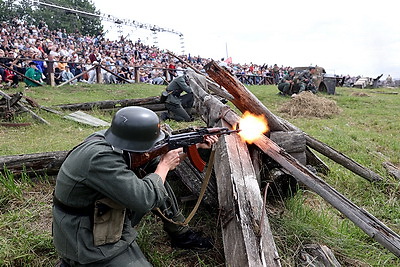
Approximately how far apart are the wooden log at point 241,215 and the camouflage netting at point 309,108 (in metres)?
8.24

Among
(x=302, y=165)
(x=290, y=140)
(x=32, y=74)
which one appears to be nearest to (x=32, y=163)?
(x=302, y=165)

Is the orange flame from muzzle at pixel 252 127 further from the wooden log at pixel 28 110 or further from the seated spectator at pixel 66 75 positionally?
the seated spectator at pixel 66 75

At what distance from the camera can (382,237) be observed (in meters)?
2.58

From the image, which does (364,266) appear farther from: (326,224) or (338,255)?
(326,224)

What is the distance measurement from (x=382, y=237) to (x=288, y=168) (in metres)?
1.01

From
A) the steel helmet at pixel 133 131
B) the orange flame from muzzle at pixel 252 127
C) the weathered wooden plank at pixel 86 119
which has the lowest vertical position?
the weathered wooden plank at pixel 86 119

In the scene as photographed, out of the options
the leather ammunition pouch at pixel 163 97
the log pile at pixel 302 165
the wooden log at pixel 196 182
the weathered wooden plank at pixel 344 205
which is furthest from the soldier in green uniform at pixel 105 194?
the leather ammunition pouch at pixel 163 97

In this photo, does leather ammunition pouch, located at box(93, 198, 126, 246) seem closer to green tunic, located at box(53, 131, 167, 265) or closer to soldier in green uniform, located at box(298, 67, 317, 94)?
green tunic, located at box(53, 131, 167, 265)

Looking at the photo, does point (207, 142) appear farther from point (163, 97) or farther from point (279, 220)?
point (163, 97)

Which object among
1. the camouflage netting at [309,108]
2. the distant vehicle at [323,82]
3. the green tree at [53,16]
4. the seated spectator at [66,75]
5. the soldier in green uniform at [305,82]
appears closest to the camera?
the camouflage netting at [309,108]

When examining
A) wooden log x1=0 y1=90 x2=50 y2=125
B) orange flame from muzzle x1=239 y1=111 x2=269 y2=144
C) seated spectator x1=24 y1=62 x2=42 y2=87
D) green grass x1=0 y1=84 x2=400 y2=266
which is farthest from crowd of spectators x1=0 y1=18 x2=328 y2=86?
green grass x1=0 y1=84 x2=400 y2=266

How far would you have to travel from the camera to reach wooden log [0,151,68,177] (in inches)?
147

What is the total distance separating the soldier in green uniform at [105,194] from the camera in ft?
7.14

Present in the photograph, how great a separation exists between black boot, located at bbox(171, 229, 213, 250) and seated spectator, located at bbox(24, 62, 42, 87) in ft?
40.6
